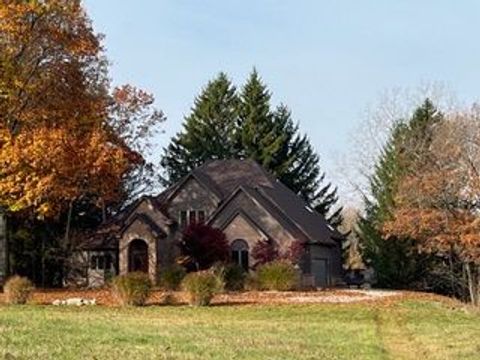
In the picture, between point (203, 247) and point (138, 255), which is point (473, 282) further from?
point (138, 255)

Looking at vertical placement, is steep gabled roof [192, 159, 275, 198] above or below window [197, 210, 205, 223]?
above

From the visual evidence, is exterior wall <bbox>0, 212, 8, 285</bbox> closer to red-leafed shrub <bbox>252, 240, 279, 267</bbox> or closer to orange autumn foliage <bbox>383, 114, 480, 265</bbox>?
red-leafed shrub <bbox>252, 240, 279, 267</bbox>

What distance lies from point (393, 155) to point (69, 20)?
22971mm

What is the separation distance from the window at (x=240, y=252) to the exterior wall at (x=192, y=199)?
12.1ft

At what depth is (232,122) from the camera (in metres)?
73.8

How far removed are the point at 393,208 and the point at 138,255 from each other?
1477cm

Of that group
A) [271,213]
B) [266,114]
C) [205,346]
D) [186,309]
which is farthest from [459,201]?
[266,114]

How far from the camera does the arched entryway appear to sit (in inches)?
2039

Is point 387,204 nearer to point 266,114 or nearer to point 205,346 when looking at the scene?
point 266,114

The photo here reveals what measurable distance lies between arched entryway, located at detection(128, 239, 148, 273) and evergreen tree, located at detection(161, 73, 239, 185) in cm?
2009

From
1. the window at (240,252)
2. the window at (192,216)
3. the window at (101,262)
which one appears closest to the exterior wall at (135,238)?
the window at (192,216)

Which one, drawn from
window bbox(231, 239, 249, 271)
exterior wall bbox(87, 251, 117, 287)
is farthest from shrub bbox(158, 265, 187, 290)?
exterior wall bbox(87, 251, 117, 287)

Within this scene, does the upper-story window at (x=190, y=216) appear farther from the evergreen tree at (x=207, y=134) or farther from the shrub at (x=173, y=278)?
the evergreen tree at (x=207, y=134)

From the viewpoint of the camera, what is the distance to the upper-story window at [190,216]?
53.4 meters
